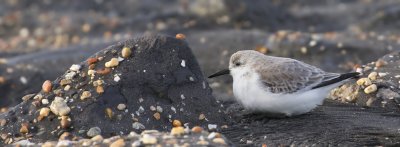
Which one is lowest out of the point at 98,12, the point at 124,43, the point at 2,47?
the point at 124,43

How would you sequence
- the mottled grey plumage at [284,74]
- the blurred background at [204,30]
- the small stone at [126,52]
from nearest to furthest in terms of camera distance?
the small stone at [126,52], the mottled grey plumage at [284,74], the blurred background at [204,30]

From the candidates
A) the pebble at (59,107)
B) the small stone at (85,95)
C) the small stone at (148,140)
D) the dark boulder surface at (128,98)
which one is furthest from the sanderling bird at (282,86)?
the small stone at (148,140)

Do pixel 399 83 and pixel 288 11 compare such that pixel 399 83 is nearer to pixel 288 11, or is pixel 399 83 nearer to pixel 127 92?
pixel 127 92

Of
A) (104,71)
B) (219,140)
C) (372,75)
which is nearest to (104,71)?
(104,71)

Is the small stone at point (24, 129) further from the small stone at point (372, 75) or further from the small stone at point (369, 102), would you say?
the small stone at point (372, 75)

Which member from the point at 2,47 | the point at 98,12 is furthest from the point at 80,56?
the point at 98,12

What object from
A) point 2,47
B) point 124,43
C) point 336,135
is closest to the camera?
point 336,135
